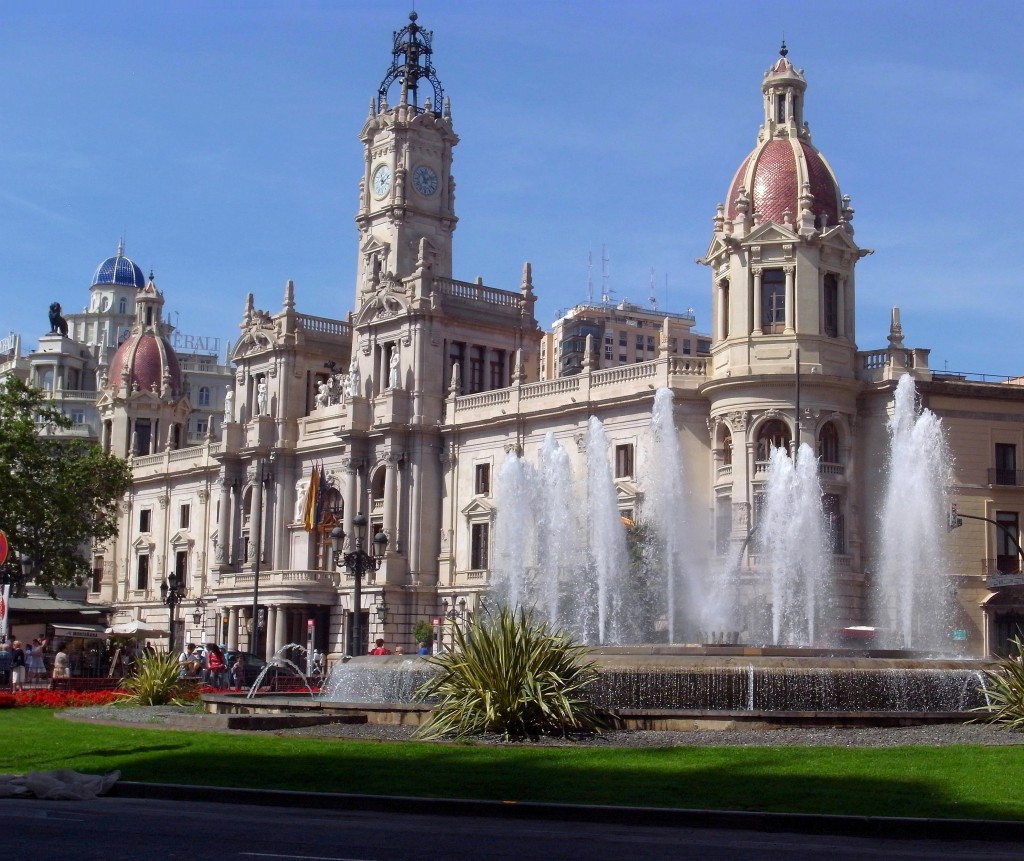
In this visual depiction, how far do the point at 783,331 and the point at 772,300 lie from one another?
1.40 m

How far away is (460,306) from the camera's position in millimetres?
71938

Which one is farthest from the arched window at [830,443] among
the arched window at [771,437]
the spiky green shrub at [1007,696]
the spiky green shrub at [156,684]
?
the spiky green shrub at [1007,696]

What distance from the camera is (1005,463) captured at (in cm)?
5500

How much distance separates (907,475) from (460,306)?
85.7 ft

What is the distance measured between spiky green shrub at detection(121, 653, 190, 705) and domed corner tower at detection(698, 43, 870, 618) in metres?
25.9

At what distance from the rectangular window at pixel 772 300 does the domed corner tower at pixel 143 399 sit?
158ft

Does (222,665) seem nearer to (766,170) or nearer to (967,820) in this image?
(766,170)

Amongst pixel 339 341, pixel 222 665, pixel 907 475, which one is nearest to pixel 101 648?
pixel 222 665

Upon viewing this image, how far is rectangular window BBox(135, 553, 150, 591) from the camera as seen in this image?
89250 mm

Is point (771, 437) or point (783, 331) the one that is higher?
point (783, 331)

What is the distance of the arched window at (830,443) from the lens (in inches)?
2130

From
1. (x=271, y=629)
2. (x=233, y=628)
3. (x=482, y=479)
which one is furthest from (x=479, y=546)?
(x=233, y=628)

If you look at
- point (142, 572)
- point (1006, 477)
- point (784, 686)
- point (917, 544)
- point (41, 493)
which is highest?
point (1006, 477)

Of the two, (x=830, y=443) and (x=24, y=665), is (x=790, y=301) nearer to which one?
(x=830, y=443)
